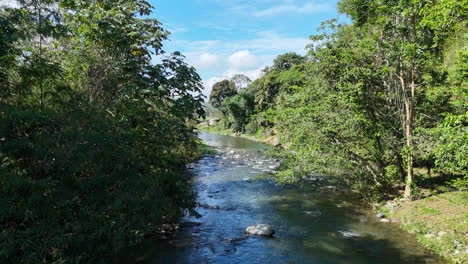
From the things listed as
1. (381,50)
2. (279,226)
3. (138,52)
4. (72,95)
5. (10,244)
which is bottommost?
(279,226)

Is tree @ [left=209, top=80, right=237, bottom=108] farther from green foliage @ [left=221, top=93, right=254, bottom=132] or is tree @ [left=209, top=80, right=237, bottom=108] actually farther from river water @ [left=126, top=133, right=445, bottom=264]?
river water @ [left=126, top=133, right=445, bottom=264]

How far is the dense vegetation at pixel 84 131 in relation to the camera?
208 inches

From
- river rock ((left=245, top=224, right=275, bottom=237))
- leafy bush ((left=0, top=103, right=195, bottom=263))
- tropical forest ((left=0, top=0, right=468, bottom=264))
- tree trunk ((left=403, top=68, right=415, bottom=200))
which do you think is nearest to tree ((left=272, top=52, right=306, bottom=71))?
tropical forest ((left=0, top=0, right=468, bottom=264))

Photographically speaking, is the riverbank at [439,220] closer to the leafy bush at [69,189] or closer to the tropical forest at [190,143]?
the tropical forest at [190,143]

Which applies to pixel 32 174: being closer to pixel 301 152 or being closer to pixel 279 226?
pixel 279 226

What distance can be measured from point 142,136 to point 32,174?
134 inches

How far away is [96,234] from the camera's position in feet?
19.1

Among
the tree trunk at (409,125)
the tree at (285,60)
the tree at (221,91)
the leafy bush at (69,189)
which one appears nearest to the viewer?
the leafy bush at (69,189)

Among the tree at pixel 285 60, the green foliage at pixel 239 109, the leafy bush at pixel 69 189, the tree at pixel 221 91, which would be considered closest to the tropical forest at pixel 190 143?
the leafy bush at pixel 69 189

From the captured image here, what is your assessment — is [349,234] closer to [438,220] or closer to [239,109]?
[438,220]

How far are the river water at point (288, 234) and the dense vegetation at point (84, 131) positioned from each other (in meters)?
1.51

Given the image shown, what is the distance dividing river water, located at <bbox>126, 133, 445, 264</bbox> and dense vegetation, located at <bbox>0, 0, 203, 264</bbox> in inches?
59.3

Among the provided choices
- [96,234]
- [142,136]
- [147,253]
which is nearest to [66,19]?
[142,136]

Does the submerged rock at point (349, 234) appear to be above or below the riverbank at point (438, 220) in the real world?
below
